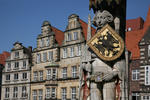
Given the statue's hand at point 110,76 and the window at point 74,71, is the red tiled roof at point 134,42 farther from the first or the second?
the statue's hand at point 110,76

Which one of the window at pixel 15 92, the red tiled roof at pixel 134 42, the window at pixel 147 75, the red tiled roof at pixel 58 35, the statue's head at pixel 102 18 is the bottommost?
the window at pixel 15 92

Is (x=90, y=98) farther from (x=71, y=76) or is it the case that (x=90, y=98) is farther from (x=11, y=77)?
(x=11, y=77)

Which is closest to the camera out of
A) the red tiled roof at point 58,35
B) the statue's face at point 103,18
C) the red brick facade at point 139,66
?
the statue's face at point 103,18

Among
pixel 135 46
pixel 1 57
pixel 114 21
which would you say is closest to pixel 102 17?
pixel 114 21

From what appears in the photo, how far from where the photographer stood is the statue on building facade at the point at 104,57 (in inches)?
279

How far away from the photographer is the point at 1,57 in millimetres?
39000

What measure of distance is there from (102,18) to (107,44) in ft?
2.43

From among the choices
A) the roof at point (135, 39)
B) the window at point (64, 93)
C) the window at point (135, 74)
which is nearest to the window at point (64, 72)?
the window at point (64, 93)

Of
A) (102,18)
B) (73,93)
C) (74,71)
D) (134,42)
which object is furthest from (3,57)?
(102,18)

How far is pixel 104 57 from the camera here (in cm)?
726

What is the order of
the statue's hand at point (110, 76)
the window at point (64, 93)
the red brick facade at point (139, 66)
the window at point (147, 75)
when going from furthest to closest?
the window at point (64, 93), the red brick facade at point (139, 66), the window at point (147, 75), the statue's hand at point (110, 76)

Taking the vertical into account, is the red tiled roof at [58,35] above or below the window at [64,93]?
above

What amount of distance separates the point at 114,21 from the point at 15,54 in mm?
25966

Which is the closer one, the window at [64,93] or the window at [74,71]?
the window at [74,71]
